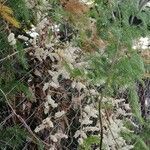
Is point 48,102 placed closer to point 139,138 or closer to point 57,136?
point 57,136

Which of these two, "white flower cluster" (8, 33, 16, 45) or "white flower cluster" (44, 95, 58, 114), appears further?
"white flower cluster" (44, 95, 58, 114)

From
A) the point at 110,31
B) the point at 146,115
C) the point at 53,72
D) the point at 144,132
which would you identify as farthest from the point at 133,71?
the point at 146,115

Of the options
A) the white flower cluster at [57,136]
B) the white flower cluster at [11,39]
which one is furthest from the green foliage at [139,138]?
the white flower cluster at [11,39]

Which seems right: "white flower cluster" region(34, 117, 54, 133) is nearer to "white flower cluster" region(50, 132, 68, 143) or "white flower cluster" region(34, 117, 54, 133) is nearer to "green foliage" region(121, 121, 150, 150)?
"white flower cluster" region(50, 132, 68, 143)

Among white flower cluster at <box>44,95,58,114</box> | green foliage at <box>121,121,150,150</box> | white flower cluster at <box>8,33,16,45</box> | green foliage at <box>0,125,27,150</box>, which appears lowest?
green foliage at <box>121,121,150,150</box>

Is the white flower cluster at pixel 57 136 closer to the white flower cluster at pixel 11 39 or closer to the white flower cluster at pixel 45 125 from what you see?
the white flower cluster at pixel 45 125

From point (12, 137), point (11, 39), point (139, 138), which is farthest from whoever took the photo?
point (139, 138)

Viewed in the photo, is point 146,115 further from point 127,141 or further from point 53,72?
point 53,72

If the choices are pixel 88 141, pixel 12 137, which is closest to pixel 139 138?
pixel 88 141

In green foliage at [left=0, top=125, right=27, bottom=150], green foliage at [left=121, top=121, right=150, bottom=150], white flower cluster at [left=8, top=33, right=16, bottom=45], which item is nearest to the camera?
white flower cluster at [left=8, top=33, right=16, bottom=45]

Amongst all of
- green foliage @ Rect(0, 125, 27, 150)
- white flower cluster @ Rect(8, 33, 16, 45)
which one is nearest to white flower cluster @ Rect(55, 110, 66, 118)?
green foliage @ Rect(0, 125, 27, 150)

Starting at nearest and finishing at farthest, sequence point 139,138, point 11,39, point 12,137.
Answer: point 11,39 → point 12,137 → point 139,138
